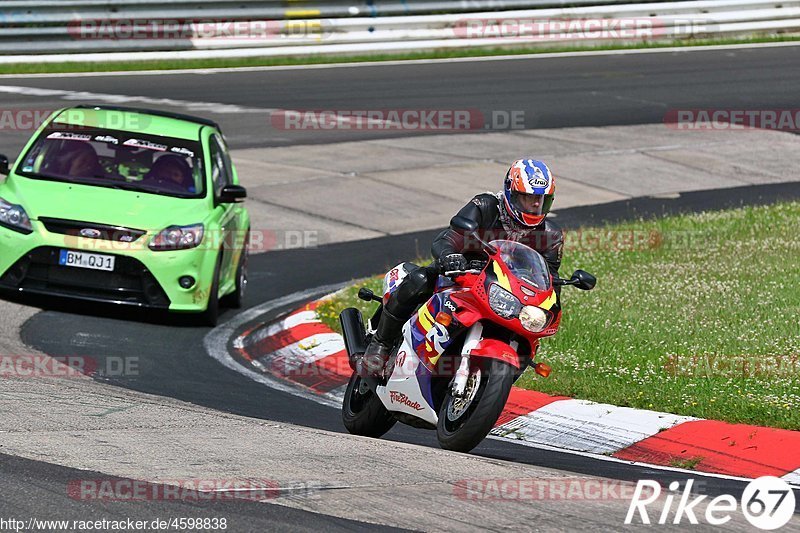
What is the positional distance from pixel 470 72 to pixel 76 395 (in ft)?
62.6

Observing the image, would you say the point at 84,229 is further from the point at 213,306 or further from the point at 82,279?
the point at 213,306

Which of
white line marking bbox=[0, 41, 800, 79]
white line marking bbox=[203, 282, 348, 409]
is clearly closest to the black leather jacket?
white line marking bbox=[203, 282, 348, 409]

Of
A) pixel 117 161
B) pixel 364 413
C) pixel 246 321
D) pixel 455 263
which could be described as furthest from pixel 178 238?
pixel 455 263

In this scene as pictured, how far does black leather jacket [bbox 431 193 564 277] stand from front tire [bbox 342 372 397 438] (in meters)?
1.06

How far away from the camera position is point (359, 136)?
70.6ft

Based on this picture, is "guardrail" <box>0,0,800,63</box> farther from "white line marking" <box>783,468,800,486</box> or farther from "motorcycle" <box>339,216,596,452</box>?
"white line marking" <box>783,468,800,486</box>

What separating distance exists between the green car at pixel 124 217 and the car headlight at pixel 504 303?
4.95 meters

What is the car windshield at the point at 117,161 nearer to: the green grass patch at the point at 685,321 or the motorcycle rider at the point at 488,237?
the green grass patch at the point at 685,321

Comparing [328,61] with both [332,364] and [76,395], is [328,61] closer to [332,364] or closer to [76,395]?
[332,364]

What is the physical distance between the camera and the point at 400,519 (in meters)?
5.69

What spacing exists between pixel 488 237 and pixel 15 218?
5.33 metres

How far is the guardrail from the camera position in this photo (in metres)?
26.2

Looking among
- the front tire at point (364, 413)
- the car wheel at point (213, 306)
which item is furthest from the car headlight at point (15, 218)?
the front tire at point (364, 413)

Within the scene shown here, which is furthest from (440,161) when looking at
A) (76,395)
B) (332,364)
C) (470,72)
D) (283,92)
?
(76,395)
